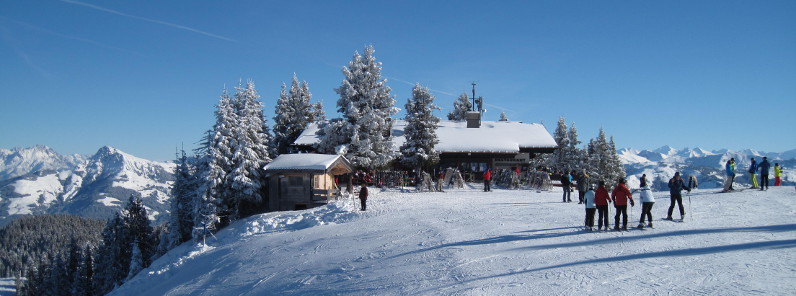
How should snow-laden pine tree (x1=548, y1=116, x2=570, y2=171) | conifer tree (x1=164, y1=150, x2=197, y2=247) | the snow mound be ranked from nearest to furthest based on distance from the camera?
1. the snow mound
2. conifer tree (x1=164, y1=150, x2=197, y2=247)
3. snow-laden pine tree (x1=548, y1=116, x2=570, y2=171)

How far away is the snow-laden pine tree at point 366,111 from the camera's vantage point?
3014cm

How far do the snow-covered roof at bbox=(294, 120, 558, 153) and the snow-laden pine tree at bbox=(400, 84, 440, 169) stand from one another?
1507mm

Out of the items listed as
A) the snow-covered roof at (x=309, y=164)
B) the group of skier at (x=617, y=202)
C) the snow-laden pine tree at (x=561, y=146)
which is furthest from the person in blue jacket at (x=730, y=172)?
the snow-laden pine tree at (x=561, y=146)

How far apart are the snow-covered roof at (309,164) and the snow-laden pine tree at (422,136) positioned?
23.9ft

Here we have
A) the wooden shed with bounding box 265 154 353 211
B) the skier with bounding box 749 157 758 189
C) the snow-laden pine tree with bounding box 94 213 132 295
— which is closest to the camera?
the skier with bounding box 749 157 758 189

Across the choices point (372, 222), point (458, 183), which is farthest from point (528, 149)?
point (372, 222)

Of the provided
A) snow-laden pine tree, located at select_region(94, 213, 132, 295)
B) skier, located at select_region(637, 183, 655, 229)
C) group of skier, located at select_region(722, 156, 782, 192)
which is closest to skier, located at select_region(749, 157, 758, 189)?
group of skier, located at select_region(722, 156, 782, 192)

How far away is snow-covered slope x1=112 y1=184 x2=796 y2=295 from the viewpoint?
866 centimetres

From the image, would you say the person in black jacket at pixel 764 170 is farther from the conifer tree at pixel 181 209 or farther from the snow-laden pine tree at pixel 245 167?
the conifer tree at pixel 181 209

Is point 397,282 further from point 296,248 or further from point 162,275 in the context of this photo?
point 162,275

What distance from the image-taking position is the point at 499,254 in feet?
36.4

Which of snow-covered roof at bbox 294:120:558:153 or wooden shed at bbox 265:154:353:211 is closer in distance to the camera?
wooden shed at bbox 265:154:353:211

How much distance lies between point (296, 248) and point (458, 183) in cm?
1681

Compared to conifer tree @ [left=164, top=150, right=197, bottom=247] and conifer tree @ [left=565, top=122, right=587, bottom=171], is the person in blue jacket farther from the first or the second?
conifer tree @ [left=164, top=150, right=197, bottom=247]
